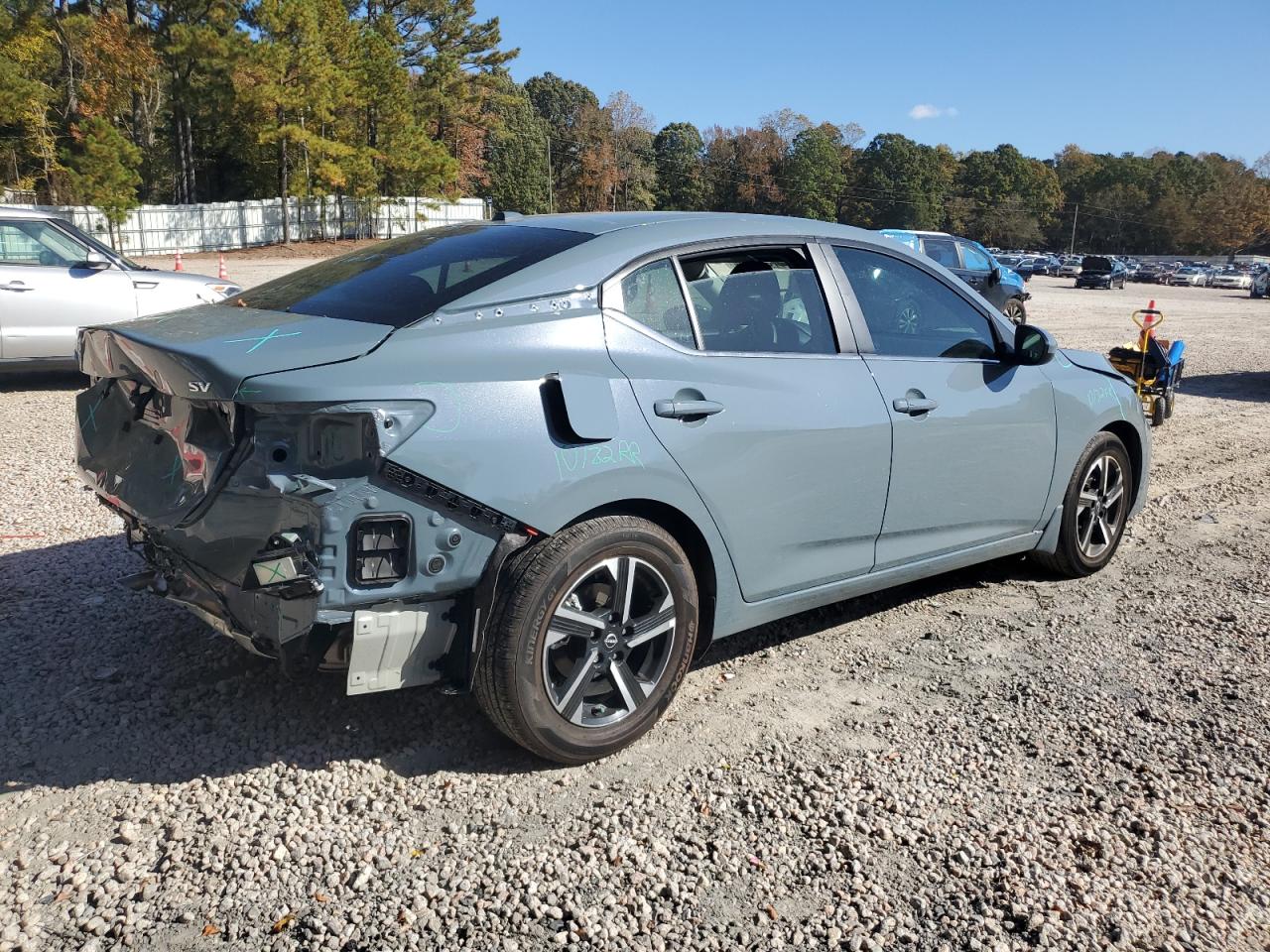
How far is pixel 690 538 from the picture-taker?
11.5ft

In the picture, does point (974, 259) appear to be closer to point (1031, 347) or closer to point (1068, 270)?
point (1031, 347)

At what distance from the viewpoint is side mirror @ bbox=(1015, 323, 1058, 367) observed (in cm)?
456

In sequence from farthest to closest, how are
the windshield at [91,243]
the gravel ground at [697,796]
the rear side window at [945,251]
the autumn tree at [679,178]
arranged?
1. the autumn tree at [679,178]
2. the rear side window at [945,251]
3. the windshield at [91,243]
4. the gravel ground at [697,796]

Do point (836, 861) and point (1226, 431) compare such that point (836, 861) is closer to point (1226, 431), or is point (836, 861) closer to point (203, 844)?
point (203, 844)

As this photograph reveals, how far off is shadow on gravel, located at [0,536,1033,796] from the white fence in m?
42.1

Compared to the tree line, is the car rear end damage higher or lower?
lower

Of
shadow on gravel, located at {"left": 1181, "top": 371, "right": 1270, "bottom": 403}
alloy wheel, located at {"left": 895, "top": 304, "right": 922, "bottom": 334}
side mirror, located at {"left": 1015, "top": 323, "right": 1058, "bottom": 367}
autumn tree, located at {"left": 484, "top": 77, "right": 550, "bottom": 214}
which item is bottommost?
shadow on gravel, located at {"left": 1181, "top": 371, "right": 1270, "bottom": 403}

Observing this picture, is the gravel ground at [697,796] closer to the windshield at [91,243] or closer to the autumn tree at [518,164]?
the windshield at [91,243]

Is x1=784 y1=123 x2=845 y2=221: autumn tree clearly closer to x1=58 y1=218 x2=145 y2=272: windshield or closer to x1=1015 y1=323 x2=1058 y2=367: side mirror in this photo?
x1=58 y1=218 x2=145 y2=272: windshield

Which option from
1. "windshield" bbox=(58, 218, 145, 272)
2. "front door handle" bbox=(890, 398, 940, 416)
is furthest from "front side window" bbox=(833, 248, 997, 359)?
"windshield" bbox=(58, 218, 145, 272)

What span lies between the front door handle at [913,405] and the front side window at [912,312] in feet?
0.71

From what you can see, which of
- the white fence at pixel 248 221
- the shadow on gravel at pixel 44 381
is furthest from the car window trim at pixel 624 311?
the white fence at pixel 248 221

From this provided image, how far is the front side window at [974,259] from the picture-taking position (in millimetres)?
18703

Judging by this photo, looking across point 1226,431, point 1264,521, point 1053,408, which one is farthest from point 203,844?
point 1226,431
